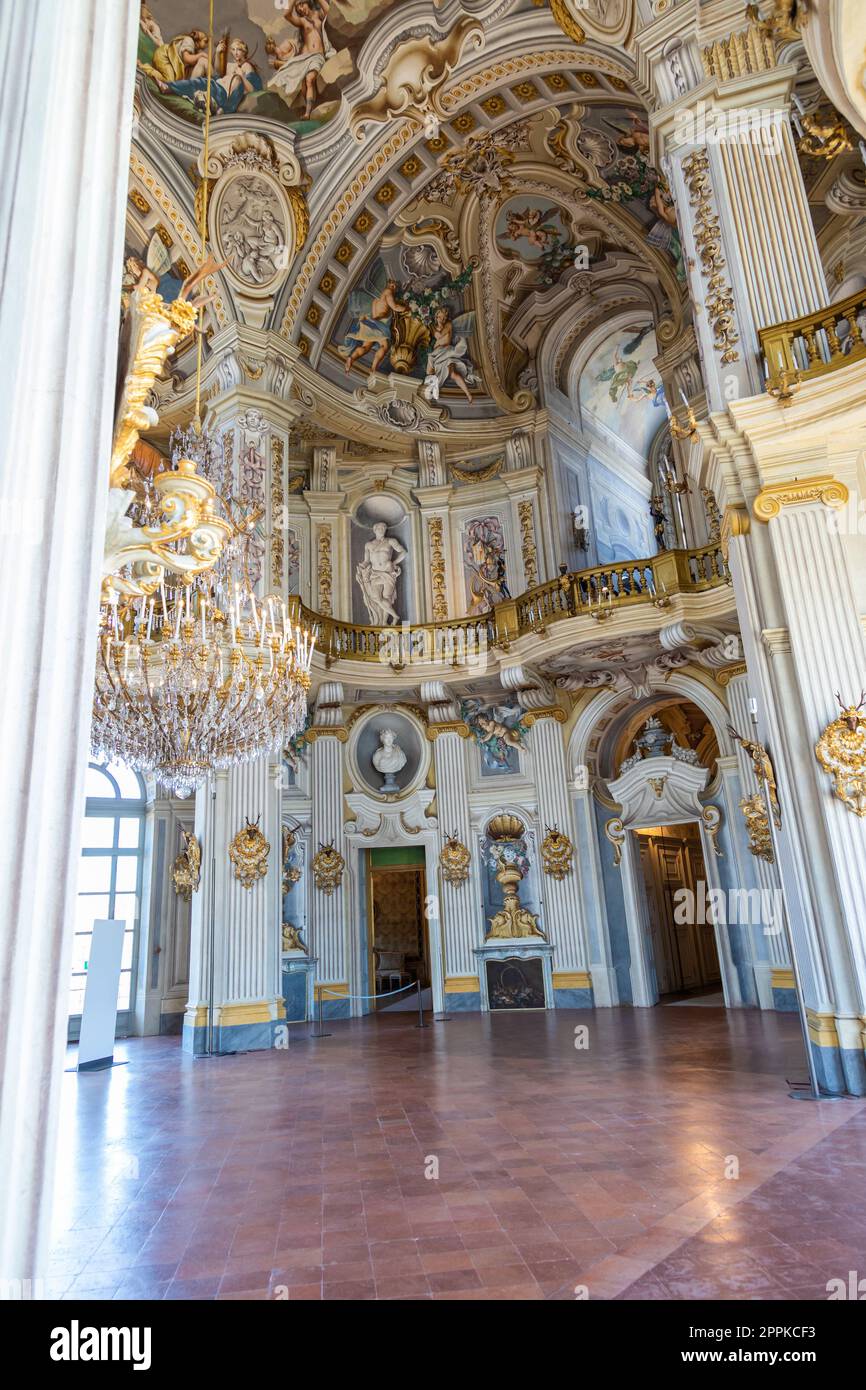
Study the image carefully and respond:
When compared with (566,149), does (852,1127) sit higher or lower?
lower

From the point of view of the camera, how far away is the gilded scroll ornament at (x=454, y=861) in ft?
51.0

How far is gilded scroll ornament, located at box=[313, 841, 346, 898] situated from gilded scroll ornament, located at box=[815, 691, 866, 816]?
32.6 feet

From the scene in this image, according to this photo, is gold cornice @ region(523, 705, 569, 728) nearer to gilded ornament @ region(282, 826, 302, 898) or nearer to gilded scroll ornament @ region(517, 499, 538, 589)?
gilded scroll ornament @ region(517, 499, 538, 589)

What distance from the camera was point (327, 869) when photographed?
1520 cm

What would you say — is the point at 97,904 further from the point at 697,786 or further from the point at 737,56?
the point at 737,56

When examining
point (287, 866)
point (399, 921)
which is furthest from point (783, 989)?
point (287, 866)

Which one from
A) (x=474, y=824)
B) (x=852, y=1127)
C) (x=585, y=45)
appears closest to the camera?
(x=852, y=1127)

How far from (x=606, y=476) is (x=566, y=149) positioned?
6.63m

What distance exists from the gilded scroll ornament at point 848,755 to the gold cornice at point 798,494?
1.90 meters

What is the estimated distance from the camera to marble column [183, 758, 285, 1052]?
36.5 feet

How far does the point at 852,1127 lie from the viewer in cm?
580

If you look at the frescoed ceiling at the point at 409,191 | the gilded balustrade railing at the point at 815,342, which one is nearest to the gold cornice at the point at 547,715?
the frescoed ceiling at the point at 409,191

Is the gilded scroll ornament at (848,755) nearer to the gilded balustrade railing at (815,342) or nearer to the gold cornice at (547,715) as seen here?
the gilded balustrade railing at (815,342)

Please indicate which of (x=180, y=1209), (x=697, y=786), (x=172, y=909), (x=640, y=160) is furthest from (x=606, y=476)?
(x=180, y=1209)
